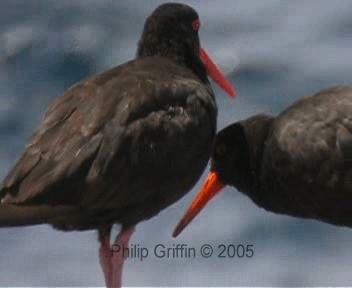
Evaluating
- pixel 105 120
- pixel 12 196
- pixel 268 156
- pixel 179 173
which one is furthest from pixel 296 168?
pixel 12 196

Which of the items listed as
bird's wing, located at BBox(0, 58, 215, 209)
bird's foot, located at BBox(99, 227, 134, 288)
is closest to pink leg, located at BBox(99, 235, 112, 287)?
bird's foot, located at BBox(99, 227, 134, 288)

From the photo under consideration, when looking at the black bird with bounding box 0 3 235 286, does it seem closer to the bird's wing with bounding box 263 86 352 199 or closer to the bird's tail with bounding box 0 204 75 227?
the bird's tail with bounding box 0 204 75 227

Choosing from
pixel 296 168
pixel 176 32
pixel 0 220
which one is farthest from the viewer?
pixel 176 32

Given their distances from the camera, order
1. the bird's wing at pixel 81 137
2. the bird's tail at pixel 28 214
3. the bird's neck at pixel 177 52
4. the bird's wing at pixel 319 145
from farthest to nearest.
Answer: the bird's neck at pixel 177 52
the bird's wing at pixel 319 145
the bird's wing at pixel 81 137
the bird's tail at pixel 28 214

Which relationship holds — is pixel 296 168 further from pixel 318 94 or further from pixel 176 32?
pixel 176 32

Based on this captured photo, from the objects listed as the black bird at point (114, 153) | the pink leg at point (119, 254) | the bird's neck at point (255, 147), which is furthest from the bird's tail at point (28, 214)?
the bird's neck at point (255, 147)

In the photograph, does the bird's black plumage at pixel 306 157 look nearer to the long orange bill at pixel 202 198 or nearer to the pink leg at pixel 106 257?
the long orange bill at pixel 202 198
